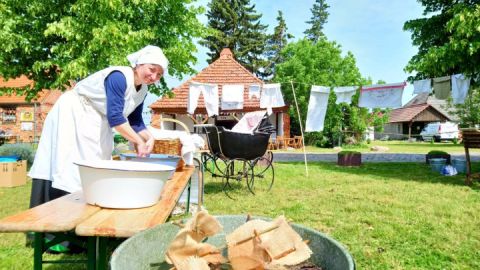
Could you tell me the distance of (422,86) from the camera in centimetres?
955

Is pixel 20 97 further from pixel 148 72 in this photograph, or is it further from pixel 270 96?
pixel 148 72

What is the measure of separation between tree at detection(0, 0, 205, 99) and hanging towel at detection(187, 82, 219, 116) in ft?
3.21

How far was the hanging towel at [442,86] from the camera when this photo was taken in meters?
8.93

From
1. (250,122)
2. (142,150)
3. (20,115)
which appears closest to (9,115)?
(20,115)

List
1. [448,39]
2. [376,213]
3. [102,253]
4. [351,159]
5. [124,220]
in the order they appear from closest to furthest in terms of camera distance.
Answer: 1. [124,220]
2. [102,253]
3. [376,213]
4. [448,39]
5. [351,159]

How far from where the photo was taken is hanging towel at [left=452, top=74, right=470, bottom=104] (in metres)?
8.48

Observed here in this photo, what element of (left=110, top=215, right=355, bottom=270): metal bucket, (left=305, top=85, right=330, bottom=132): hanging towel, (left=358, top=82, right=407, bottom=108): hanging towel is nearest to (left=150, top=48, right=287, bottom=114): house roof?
(left=305, top=85, right=330, bottom=132): hanging towel

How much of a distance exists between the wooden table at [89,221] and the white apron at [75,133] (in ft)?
2.58

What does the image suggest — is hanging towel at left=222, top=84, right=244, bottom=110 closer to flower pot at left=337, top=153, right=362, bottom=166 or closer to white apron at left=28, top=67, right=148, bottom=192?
flower pot at left=337, top=153, right=362, bottom=166

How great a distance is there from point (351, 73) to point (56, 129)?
26791mm

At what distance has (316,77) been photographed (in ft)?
84.4

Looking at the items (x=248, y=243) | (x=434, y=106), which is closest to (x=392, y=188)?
(x=248, y=243)

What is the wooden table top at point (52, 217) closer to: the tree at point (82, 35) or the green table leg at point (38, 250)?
the green table leg at point (38, 250)

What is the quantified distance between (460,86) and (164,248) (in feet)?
31.0
